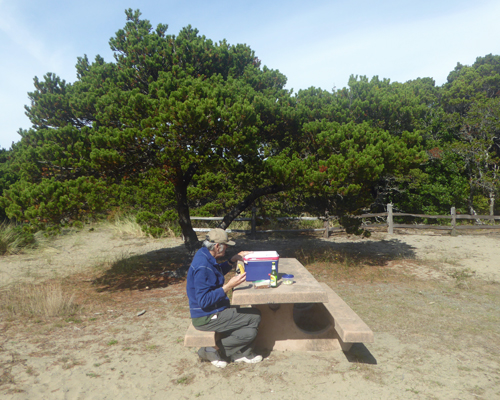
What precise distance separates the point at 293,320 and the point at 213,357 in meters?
1.02

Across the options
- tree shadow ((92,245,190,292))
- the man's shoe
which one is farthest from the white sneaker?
tree shadow ((92,245,190,292))

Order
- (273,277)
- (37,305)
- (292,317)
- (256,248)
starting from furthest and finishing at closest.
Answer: (256,248), (37,305), (292,317), (273,277)

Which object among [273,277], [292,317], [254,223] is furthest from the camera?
[254,223]

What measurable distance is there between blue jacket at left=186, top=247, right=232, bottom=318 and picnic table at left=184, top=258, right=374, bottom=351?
0.20 m

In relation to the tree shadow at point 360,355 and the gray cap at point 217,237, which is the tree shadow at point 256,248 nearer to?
the gray cap at point 217,237

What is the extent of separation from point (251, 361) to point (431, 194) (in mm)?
15394

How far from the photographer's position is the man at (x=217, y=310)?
3.51 m

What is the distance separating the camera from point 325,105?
27.5 ft

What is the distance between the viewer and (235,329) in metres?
3.69

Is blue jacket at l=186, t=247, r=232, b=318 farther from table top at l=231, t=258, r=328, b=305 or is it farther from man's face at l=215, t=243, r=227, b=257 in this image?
table top at l=231, t=258, r=328, b=305

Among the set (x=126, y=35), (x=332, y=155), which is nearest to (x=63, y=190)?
(x=332, y=155)

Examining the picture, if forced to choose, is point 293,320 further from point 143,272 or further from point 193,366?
point 143,272

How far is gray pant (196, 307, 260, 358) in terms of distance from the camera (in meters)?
3.62

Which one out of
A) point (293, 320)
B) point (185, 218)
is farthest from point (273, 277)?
point (185, 218)
